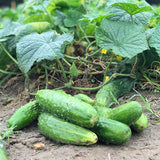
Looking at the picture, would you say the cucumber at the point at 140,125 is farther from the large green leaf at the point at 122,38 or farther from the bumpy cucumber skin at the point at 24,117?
the bumpy cucumber skin at the point at 24,117

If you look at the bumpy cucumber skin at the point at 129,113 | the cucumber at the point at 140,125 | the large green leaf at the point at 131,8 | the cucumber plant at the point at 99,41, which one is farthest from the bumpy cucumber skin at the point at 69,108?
the large green leaf at the point at 131,8

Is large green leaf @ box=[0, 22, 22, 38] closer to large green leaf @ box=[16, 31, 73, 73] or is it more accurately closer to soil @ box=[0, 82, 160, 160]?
large green leaf @ box=[16, 31, 73, 73]

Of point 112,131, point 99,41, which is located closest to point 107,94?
point 99,41

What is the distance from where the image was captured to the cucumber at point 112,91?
2590mm

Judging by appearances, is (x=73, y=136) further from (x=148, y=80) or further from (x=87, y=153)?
(x=148, y=80)

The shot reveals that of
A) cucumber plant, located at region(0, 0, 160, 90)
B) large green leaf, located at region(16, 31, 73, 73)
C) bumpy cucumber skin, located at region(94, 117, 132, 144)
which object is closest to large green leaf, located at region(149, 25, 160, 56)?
cucumber plant, located at region(0, 0, 160, 90)

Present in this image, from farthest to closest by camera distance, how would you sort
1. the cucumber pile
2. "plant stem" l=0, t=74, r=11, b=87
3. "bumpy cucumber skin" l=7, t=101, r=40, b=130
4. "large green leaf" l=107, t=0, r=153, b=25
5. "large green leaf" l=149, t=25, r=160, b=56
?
"plant stem" l=0, t=74, r=11, b=87, "large green leaf" l=107, t=0, r=153, b=25, "large green leaf" l=149, t=25, r=160, b=56, "bumpy cucumber skin" l=7, t=101, r=40, b=130, the cucumber pile

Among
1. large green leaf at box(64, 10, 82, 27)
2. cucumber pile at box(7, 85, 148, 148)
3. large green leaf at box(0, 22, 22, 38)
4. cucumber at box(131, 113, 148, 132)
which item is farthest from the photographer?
large green leaf at box(64, 10, 82, 27)

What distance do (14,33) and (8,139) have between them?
173cm

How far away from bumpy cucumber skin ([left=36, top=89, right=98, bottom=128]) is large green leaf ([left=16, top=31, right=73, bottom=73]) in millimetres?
468

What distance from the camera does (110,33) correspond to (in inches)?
108

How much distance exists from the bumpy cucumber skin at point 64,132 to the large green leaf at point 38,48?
703mm

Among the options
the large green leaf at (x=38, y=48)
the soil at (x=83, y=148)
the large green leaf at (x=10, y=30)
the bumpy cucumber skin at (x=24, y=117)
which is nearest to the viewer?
the soil at (x=83, y=148)

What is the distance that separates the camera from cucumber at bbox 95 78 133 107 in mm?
2590
